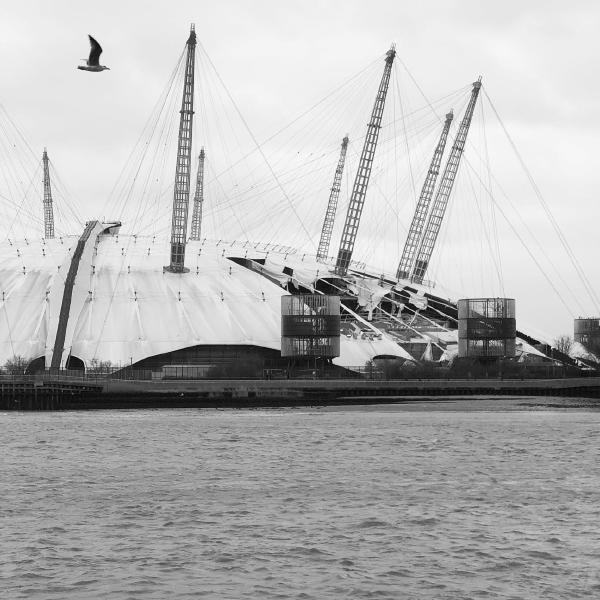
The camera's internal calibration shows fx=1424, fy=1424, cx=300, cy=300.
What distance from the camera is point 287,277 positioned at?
152 metres

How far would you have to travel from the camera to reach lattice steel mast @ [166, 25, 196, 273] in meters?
147

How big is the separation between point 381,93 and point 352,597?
137100mm

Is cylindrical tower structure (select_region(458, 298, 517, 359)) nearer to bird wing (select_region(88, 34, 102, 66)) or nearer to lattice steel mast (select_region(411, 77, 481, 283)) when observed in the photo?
lattice steel mast (select_region(411, 77, 481, 283))

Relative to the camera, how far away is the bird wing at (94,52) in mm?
61206

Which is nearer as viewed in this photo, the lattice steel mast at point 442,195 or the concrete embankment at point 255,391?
the concrete embankment at point 255,391

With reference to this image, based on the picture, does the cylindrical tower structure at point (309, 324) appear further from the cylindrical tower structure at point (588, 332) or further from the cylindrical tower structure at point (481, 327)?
the cylindrical tower structure at point (588, 332)

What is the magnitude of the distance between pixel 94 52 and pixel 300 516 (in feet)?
89.1

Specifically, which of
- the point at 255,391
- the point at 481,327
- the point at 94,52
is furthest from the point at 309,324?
the point at 94,52

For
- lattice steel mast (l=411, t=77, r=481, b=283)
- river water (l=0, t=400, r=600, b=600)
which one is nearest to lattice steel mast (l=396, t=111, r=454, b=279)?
lattice steel mast (l=411, t=77, r=481, b=283)

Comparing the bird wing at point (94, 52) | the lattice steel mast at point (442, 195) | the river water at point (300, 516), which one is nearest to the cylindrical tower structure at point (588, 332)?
the lattice steel mast at point (442, 195)

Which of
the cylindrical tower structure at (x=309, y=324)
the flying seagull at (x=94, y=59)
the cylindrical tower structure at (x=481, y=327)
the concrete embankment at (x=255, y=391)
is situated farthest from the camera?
the cylindrical tower structure at (x=481, y=327)

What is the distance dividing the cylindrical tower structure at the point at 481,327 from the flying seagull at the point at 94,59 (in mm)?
86460

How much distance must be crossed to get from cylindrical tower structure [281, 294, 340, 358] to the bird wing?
72.7m

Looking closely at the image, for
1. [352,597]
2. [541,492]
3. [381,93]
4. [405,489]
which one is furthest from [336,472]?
[381,93]
